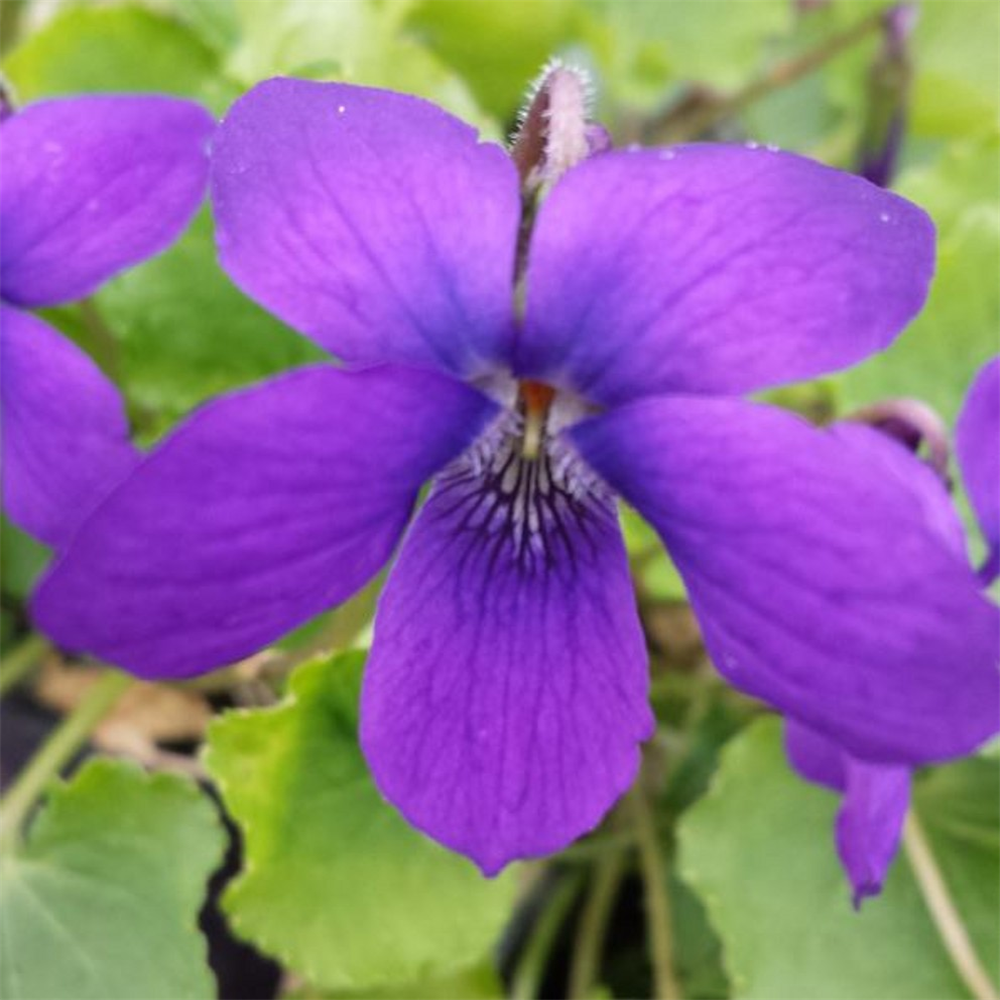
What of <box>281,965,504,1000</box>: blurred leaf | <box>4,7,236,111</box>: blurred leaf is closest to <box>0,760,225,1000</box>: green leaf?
<box>281,965,504,1000</box>: blurred leaf

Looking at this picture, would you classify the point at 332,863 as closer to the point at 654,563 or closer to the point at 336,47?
the point at 654,563

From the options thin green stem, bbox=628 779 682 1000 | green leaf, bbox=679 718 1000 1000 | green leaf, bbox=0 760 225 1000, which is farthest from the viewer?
thin green stem, bbox=628 779 682 1000

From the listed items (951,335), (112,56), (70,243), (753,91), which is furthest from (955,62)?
(70,243)

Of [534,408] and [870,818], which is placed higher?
[534,408]

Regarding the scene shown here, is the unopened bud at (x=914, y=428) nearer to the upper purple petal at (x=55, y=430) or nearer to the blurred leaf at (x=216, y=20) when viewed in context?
the upper purple petal at (x=55, y=430)

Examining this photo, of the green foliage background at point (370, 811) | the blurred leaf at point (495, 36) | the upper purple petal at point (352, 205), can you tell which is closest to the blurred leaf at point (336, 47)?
the green foliage background at point (370, 811)

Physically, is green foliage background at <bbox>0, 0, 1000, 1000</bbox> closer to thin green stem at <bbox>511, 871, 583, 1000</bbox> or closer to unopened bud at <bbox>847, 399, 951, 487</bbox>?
thin green stem at <bbox>511, 871, 583, 1000</bbox>
